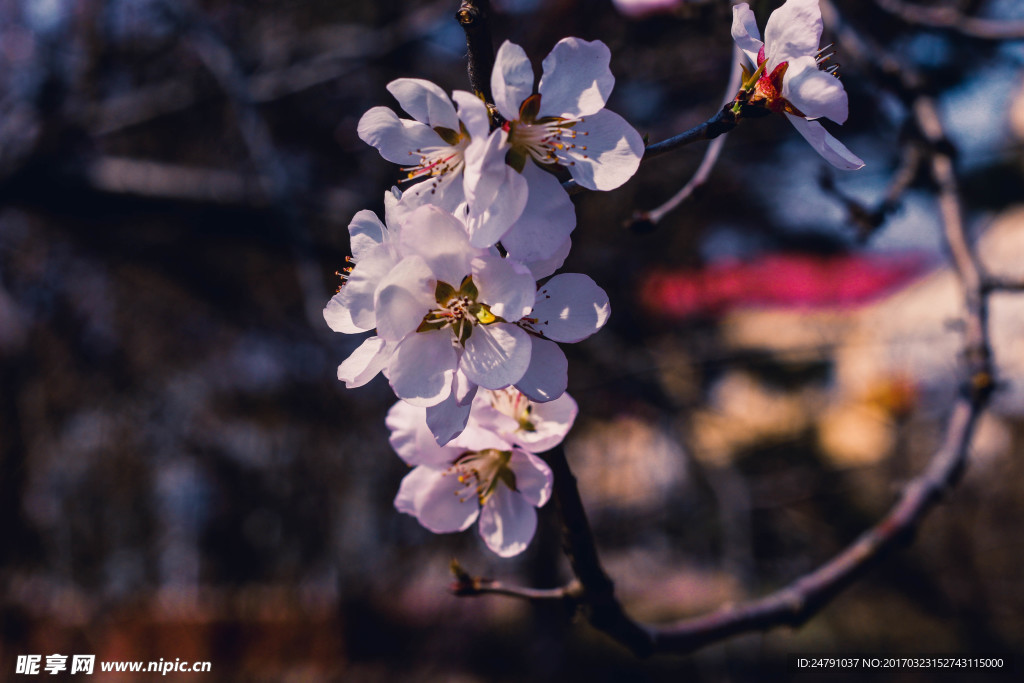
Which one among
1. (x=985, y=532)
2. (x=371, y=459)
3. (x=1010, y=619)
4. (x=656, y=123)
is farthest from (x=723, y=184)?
(x=1010, y=619)

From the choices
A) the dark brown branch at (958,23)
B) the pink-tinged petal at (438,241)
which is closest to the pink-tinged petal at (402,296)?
the pink-tinged petal at (438,241)

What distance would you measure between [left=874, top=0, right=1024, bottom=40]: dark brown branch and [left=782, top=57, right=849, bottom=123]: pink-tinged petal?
1.16 m

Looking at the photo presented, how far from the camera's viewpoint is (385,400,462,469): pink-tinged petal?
0.70 metres

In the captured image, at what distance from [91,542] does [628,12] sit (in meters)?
4.26

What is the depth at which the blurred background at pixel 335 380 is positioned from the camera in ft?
9.28

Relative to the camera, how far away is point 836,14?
1.34 m

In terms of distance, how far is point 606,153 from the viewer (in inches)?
22.2

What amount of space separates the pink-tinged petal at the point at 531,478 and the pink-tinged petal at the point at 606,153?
0.27 meters

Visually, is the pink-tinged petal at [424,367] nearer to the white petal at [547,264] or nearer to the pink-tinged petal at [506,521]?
the white petal at [547,264]

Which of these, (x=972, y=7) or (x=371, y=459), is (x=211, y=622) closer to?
(x=371, y=459)

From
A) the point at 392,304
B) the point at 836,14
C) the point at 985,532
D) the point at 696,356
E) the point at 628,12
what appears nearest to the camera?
the point at 392,304
